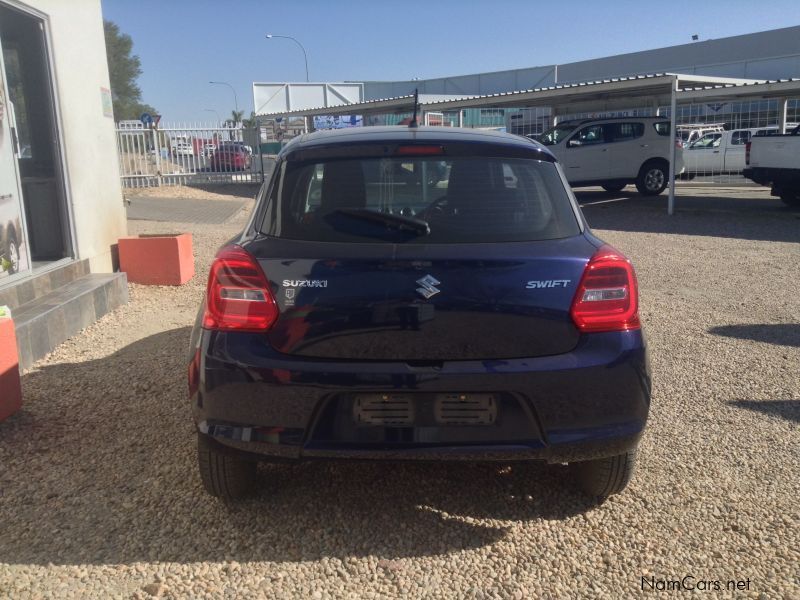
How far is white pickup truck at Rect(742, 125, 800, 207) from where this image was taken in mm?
14866

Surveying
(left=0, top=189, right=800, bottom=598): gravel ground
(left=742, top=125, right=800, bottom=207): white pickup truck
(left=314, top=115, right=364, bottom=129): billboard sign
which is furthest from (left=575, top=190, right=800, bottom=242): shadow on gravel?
(left=314, top=115, right=364, bottom=129): billboard sign

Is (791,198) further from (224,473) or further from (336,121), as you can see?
(336,121)

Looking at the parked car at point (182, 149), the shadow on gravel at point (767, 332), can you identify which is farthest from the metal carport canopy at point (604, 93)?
the shadow on gravel at point (767, 332)

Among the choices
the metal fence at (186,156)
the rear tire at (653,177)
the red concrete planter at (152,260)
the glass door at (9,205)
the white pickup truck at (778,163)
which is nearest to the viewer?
the glass door at (9,205)

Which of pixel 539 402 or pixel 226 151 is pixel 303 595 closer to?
pixel 539 402

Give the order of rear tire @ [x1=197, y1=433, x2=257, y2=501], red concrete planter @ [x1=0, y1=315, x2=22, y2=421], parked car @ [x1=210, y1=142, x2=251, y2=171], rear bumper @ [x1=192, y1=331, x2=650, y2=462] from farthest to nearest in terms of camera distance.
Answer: parked car @ [x1=210, y1=142, x2=251, y2=171], red concrete planter @ [x1=0, y1=315, x2=22, y2=421], rear tire @ [x1=197, y1=433, x2=257, y2=501], rear bumper @ [x1=192, y1=331, x2=650, y2=462]

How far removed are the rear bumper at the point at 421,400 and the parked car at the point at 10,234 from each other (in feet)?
12.9

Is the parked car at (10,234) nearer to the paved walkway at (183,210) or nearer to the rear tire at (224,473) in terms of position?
the rear tire at (224,473)

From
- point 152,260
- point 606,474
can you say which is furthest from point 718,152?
point 606,474

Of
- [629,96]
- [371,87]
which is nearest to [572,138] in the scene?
[629,96]

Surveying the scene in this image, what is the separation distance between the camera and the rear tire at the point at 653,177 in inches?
733

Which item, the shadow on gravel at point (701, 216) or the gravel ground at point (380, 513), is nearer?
the gravel ground at point (380, 513)

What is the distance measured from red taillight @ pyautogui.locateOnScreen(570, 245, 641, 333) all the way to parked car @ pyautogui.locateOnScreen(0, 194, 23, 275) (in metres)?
4.94

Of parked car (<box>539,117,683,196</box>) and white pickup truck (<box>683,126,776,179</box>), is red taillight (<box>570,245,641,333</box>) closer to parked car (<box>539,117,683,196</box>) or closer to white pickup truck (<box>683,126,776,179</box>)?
parked car (<box>539,117,683,196</box>)
